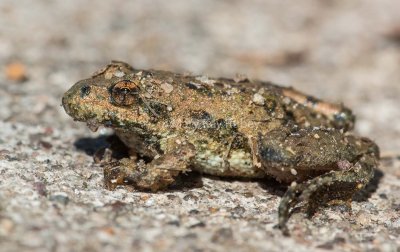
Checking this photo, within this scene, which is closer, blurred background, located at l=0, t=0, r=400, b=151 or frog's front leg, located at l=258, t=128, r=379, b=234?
frog's front leg, located at l=258, t=128, r=379, b=234

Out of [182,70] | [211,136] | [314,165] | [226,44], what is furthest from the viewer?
[226,44]

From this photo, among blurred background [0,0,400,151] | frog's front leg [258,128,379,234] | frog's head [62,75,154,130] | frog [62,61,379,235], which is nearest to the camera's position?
frog's front leg [258,128,379,234]

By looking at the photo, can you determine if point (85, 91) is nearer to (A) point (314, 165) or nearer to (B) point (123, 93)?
(B) point (123, 93)

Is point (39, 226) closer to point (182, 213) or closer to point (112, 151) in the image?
point (182, 213)

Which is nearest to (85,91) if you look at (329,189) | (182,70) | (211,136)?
(211,136)

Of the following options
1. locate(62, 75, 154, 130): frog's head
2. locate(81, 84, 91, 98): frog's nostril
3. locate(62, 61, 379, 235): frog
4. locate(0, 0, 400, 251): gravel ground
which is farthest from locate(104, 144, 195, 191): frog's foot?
locate(81, 84, 91, 98): frog's nostril

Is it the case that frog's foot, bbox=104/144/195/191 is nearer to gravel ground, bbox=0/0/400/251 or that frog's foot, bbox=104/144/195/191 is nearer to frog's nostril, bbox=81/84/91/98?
gravel ground, bbox=0/0/400/251

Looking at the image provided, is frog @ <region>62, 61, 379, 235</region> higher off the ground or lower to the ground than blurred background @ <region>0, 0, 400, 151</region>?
lower
